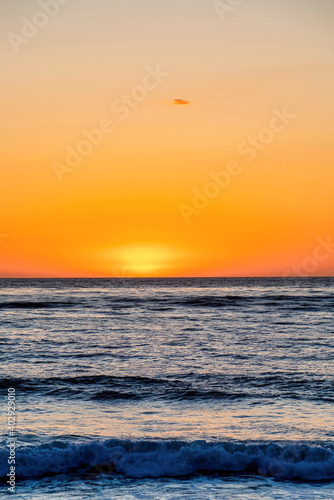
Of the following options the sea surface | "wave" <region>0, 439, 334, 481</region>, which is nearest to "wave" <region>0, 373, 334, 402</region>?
the sea surface

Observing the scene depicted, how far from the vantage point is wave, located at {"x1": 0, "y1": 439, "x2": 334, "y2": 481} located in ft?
33.7

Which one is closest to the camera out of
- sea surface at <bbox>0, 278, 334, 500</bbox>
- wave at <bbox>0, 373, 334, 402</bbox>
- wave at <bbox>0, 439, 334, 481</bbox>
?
sea surface at <bbox>0, 278, 334, 500</bbox>

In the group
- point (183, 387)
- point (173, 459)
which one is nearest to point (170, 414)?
point (183, 387)

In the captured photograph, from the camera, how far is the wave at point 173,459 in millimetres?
10281

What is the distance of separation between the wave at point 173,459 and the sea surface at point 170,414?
0.9 inches

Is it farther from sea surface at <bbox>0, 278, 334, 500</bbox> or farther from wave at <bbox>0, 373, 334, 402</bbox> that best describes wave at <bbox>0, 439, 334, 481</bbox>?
wave at <bbox>0, 373, 334, 402</bbox>

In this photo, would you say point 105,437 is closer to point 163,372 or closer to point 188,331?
point 163,372

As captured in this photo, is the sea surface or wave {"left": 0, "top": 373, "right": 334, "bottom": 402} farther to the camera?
wave {"left": 0, "top": 373, "right": 334, "bottom": 402}

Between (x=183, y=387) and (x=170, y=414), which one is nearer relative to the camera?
(x=170, y=414)

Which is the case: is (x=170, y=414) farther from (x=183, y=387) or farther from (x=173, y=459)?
(x=173, y=459)

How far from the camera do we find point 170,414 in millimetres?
14164

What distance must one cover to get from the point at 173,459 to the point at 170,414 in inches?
136

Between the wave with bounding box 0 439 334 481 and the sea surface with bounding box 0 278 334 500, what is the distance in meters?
0.02

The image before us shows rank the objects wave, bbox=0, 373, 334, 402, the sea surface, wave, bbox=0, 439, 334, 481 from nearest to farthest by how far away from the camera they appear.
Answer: the sea surface → wave, bbox=0, 439, 334, 481 → wave, bbox=0, 373, 334, 402
